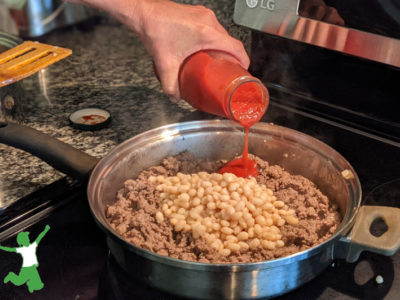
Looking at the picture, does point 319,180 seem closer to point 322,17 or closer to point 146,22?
point 322,17

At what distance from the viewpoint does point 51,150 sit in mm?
958

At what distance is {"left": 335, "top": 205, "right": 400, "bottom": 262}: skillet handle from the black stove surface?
7 cm

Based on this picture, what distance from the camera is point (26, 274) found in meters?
0.84

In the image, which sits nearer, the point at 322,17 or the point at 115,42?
the point at 322,17

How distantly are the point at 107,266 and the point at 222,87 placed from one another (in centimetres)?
39

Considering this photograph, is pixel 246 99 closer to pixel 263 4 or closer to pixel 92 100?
pixel 263 4

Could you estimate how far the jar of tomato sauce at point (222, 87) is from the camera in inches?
35.6

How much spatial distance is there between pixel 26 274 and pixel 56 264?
0.17ft

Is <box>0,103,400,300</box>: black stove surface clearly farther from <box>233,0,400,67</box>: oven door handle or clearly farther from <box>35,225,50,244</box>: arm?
<box>233,0,400,67</box>: oven door handle

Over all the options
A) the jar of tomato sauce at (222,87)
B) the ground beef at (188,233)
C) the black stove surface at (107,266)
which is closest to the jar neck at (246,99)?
the jar of tomato sauce at (222,87)

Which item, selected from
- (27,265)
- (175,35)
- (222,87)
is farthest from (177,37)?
(27,265)

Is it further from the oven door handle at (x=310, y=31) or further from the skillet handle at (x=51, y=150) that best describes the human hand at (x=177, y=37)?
the skillet handle at (x=51, y=150)

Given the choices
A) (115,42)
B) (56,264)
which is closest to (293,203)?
(56,264)

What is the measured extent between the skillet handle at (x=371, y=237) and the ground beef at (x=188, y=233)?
0.08 metres
